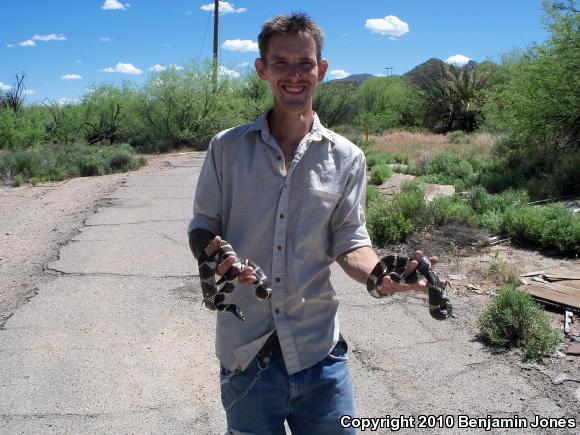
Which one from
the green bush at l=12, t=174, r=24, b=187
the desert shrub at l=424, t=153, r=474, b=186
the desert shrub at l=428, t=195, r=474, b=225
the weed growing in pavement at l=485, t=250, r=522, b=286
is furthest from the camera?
the green bush at l=12, t=174, r=24, b=187

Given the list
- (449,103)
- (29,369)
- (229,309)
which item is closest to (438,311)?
(229,309)

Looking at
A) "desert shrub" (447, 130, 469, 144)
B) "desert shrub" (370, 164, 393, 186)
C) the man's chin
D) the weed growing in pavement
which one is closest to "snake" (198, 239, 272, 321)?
the man's chin

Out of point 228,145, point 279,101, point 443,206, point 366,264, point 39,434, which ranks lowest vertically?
point 39,434

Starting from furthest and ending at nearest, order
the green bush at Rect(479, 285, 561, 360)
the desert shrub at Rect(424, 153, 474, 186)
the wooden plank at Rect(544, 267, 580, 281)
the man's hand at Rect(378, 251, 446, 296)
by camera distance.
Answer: the desert shrub at Rect(424, 153, 474, 186)
the wooden plank at Rect(544, 267, 580, 281)
the green bush at Rect(479, 285, 561, 360)
the man's hand at Rect(378, 251, 446, 296)

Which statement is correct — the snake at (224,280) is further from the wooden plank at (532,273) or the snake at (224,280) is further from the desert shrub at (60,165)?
the desert shrub at (60,165)

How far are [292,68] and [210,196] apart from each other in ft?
1.97

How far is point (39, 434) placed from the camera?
3.64 m

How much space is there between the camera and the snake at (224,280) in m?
2.03

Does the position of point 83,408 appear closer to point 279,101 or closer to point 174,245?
point 279,101

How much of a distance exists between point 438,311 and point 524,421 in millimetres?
1946

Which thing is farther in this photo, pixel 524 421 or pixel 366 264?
pixel 524 421

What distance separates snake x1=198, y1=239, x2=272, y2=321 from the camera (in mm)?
2027

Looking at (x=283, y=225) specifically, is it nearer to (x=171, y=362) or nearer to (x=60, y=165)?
(x=171, y=362)

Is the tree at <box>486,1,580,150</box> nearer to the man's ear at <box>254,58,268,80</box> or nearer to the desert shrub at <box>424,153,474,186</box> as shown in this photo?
the desert shrub at <box>424,153,474,186</box>
